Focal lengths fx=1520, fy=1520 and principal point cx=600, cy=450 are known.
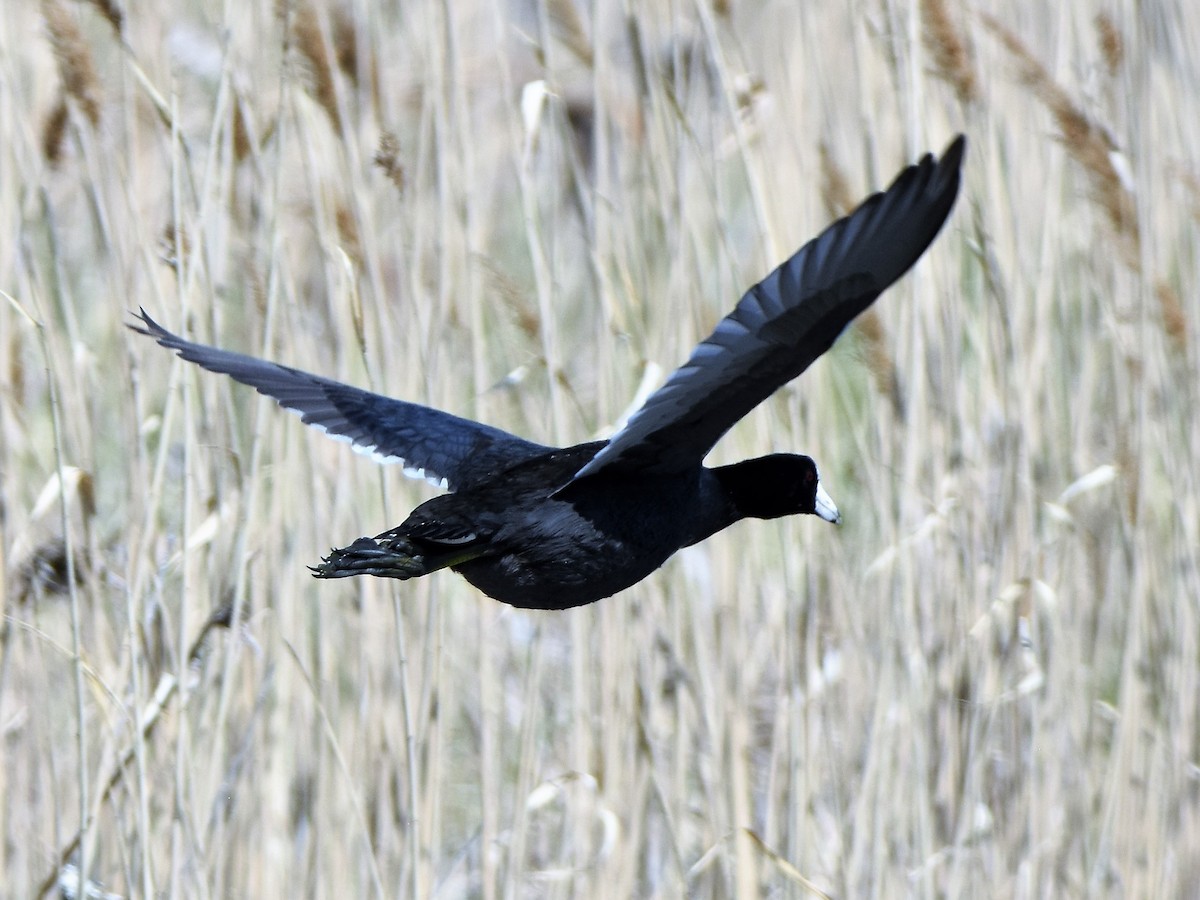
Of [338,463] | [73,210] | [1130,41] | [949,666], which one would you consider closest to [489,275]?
[338,463]

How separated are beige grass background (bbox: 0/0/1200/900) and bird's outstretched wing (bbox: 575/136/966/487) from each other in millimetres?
463

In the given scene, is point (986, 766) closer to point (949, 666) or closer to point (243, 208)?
point (949, 666)

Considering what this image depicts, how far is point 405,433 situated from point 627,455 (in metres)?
0.48

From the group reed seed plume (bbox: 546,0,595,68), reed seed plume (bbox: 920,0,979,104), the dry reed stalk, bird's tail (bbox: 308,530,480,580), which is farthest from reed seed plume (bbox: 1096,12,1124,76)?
bird's tail (bbox: 308,530,480,580)

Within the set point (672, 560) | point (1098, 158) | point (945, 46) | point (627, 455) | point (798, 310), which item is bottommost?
point (672, 560)

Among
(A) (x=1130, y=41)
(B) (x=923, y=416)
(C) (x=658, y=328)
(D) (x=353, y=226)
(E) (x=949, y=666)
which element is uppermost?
(A) (x=1130, y=41)

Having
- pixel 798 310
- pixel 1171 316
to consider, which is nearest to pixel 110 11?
pixel 798 310

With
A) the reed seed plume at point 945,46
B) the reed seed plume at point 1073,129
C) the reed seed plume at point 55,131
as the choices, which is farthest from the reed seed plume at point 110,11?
the reed seed plume at point 1073,129

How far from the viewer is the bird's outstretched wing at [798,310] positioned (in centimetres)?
149

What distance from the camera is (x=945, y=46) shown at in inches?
89.7

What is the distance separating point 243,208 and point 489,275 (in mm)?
676

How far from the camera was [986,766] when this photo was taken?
2.67 m

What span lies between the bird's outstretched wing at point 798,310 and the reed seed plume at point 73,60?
87 centimetres

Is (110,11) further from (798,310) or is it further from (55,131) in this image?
(798,310)
